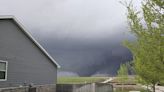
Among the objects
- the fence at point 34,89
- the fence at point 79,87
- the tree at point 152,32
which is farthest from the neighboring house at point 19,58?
the tree at point 152,32

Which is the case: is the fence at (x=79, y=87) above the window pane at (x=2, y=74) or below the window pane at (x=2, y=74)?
below

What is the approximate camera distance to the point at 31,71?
28.2m

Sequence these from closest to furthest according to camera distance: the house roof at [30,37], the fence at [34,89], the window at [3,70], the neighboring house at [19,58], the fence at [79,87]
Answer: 1. the fence at [34,89]
2. the window at [3,70]
3. the neighboring house at [19,58]
4. the house roof at [30,37]
5. the fence at [79,87]

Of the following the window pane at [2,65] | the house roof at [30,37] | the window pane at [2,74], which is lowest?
the window pane at [2,74]

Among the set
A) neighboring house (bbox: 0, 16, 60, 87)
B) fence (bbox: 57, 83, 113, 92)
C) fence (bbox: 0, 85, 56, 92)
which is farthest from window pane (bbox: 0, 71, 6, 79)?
fence (bbox: 57, 83, 113, 92)

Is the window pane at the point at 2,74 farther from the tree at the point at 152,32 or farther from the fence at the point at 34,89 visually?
the tree at the point at 152,32

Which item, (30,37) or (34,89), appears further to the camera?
(30,37)

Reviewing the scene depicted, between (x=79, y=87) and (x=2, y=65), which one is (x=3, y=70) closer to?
(x=2, y=65)

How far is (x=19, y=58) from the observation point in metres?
26.1

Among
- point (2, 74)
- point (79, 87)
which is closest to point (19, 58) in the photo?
point (2, 74)

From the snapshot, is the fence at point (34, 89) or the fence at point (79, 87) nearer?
the fence at point (34, 89)

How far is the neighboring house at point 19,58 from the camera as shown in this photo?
79.4 feet

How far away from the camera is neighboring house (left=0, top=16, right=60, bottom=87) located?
79.4ft

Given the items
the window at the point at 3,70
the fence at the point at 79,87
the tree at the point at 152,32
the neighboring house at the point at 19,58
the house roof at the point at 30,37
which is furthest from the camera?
the fence at the point at 79,87
